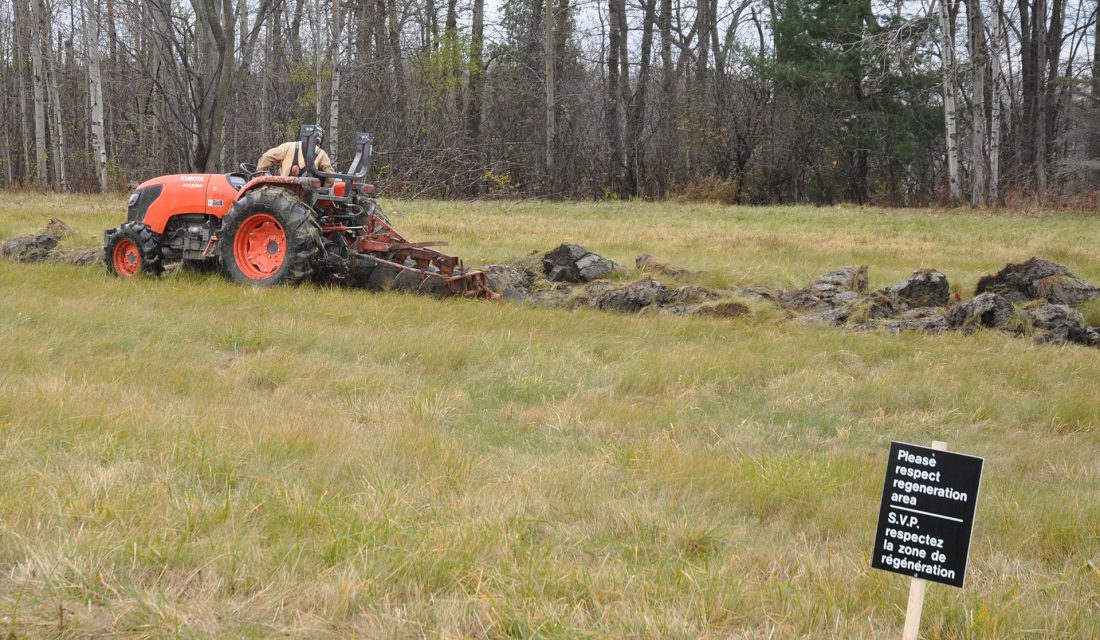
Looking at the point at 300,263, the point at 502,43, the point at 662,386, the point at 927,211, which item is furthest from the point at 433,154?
the point at 662,386

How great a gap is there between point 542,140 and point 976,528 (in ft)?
94.9

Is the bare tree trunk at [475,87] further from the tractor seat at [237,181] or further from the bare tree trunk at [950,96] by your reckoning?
the tractor seat at [237,181]

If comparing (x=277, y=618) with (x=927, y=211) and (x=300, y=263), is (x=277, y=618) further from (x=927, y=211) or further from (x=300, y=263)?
(x=927, y=211)

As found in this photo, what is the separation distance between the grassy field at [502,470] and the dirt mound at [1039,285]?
209cm

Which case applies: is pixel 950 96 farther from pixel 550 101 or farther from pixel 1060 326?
pixel 1060 326

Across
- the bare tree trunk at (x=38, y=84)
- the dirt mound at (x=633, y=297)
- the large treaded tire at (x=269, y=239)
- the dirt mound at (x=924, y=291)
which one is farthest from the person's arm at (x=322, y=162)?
the bare tree trunk at (x=38, y=84)

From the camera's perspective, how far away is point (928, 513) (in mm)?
3035

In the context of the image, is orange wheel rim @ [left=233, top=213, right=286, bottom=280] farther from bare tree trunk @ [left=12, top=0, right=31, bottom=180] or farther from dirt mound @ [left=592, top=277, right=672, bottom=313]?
bare tree trunk @ [left=12, top=0, right=31, bottom=180]

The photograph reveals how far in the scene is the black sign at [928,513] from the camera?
2.96m

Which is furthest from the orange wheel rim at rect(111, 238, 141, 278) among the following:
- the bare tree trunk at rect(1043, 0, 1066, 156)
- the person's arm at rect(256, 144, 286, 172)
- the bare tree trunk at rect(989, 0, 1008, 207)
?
the bare tree trunk at rect(1043, 0, 1066, 156)

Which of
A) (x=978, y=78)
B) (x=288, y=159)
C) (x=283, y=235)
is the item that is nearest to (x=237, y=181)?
(x=288, y=159)

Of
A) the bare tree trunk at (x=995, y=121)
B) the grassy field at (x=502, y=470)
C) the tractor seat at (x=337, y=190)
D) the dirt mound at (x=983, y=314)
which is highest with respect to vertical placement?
the bare tree trunk at (x=995, y=121)

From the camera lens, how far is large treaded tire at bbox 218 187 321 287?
34.1 ft

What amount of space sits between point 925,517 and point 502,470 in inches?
86.0
